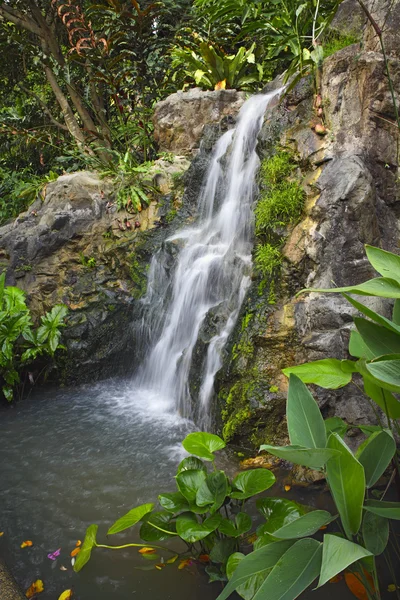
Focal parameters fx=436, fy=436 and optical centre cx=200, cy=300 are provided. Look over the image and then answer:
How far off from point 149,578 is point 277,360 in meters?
1.92

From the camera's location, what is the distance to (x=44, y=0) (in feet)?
27.2

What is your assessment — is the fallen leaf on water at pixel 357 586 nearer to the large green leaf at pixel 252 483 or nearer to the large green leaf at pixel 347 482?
the large green leaf at pixel 252 483

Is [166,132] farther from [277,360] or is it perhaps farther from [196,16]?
[277,360]

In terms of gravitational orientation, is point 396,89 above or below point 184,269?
above

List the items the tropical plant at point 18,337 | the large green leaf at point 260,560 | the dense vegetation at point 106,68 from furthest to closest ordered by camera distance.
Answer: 1. the dense vegetation at point 106,68
2. the tropical plant at point 18,337
3. the large green leaf at point 260,560

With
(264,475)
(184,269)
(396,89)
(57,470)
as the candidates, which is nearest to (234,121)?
(184,269)

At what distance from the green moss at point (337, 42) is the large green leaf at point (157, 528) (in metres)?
4.25

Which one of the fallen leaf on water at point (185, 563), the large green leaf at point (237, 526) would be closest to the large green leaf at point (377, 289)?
the large green leaf at point (237, 526)

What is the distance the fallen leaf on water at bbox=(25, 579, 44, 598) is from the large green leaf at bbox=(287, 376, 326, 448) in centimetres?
182

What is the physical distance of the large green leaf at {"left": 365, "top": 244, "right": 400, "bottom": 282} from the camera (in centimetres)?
170

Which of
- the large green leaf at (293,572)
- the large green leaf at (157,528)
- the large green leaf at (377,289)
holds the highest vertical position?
the large green leaf at (377,289)

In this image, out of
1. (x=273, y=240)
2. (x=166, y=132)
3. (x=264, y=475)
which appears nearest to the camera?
(x=264, y=475)

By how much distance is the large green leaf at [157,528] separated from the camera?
7.09 feet

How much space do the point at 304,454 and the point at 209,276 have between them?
13.0 feet
